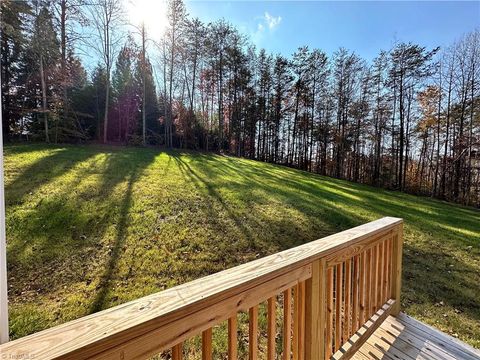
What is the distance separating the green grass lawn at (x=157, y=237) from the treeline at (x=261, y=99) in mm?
5276

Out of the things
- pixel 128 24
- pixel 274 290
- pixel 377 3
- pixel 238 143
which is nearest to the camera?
pixel 274 290

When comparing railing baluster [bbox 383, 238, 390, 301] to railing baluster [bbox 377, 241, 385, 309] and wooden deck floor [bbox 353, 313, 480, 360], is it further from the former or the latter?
wooden deck floor [bbox 353, 313, 480, 360]

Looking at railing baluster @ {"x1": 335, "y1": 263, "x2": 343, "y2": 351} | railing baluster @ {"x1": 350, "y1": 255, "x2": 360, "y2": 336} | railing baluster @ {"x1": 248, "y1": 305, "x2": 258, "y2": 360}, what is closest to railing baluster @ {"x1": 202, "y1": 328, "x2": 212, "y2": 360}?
railing baluster @ {"x1": 248, "y1": 305, "x2": 258, "y2": 360}

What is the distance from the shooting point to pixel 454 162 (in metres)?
13.7

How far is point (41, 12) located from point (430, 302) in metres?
11.9

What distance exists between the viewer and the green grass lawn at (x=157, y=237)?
8.98ft

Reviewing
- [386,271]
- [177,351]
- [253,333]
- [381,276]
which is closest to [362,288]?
[381,276]

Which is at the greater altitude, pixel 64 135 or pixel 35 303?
pixel 64 135

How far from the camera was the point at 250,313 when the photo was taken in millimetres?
1008

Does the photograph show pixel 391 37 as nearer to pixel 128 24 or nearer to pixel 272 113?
pixel 272 113

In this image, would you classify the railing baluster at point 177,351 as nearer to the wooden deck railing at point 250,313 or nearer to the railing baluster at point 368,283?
the wooden deck railing at point 250,313

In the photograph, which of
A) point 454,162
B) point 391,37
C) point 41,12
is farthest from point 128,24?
point 454,162

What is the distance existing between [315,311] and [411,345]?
1386 mm

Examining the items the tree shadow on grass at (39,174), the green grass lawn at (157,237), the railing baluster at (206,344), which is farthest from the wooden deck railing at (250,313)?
the tree shadow on grass at (39,174)
